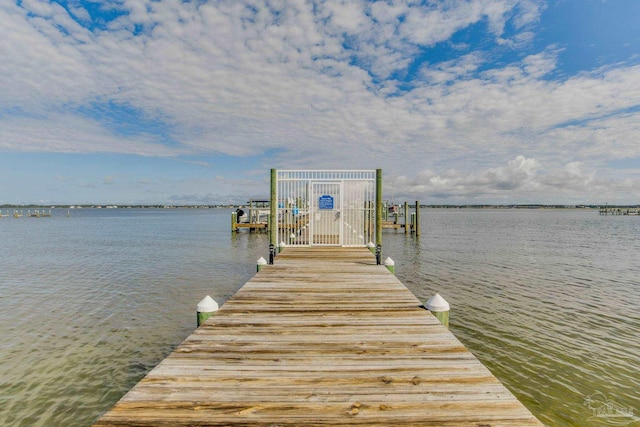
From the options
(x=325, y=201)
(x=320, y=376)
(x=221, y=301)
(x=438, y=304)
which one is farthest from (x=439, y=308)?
(x=221, y=301)

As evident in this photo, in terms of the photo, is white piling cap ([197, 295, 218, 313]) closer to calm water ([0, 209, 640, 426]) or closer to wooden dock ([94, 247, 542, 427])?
wooden dock ([94, 247, 542, 427])

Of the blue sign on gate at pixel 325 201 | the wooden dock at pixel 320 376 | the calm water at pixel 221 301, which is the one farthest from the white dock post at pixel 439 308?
the blue sign on gate at pixel 325 201

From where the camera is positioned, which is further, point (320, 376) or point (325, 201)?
point (325, 201)

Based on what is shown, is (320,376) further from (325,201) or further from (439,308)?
(325,201)

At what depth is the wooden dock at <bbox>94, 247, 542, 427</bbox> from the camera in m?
2.56

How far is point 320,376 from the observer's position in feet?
10.5

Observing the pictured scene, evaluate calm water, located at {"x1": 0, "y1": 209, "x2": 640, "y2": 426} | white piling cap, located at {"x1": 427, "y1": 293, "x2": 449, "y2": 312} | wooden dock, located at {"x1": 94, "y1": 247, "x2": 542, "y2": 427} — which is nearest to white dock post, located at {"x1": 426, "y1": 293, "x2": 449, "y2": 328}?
white piling cap, located at {"x1": 427, "y1": 293, "x2": 449, "y2": 312}

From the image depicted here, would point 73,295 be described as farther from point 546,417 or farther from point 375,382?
point 546,417

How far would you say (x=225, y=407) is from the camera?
2672 millimetres

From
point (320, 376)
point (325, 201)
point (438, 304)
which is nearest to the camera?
point (320, 376)

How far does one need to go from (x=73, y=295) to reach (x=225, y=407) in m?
12.6

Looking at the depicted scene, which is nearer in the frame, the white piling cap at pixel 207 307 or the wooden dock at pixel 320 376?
the wooden dock at pixel 320 376

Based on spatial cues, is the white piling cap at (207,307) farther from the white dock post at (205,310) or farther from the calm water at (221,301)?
the calm water at (221,301)

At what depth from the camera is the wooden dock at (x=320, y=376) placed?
2562 millimetres
